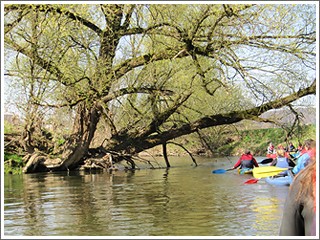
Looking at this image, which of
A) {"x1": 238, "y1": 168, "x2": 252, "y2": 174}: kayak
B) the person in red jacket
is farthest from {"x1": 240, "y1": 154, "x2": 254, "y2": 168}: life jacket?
{"x1": 238, "y1": 168, "x2": 252, "y2": 174}: kayak

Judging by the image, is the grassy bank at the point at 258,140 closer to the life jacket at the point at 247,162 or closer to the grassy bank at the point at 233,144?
the grassy bank at the point at 233,144

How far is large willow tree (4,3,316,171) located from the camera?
14961 millimetres

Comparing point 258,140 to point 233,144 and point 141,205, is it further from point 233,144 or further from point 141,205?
point 141,205

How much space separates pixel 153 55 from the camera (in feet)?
55.3

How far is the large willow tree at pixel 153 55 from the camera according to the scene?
14961 millimetres

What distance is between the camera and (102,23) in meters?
16.4

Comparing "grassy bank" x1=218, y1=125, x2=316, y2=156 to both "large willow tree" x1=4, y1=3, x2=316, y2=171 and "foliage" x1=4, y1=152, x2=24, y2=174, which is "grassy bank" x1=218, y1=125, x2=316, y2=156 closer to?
"large willow tree" x1=4, y1=3, x2=316, y2=171

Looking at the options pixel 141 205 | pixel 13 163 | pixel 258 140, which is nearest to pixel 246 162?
pixel 13 163

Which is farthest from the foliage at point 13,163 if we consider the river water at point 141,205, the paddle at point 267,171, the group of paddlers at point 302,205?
the group of paddlers at point 302,205

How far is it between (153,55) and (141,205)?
6.28 meters

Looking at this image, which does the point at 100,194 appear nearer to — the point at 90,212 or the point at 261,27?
the point at 90,212

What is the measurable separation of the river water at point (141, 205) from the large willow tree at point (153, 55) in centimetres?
235

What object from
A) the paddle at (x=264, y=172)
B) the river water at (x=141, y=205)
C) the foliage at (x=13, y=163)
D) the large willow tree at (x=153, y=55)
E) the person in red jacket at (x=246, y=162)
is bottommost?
the river water at (x=141, y=205)

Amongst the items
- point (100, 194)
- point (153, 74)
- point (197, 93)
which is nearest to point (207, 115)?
point (197, 93)
